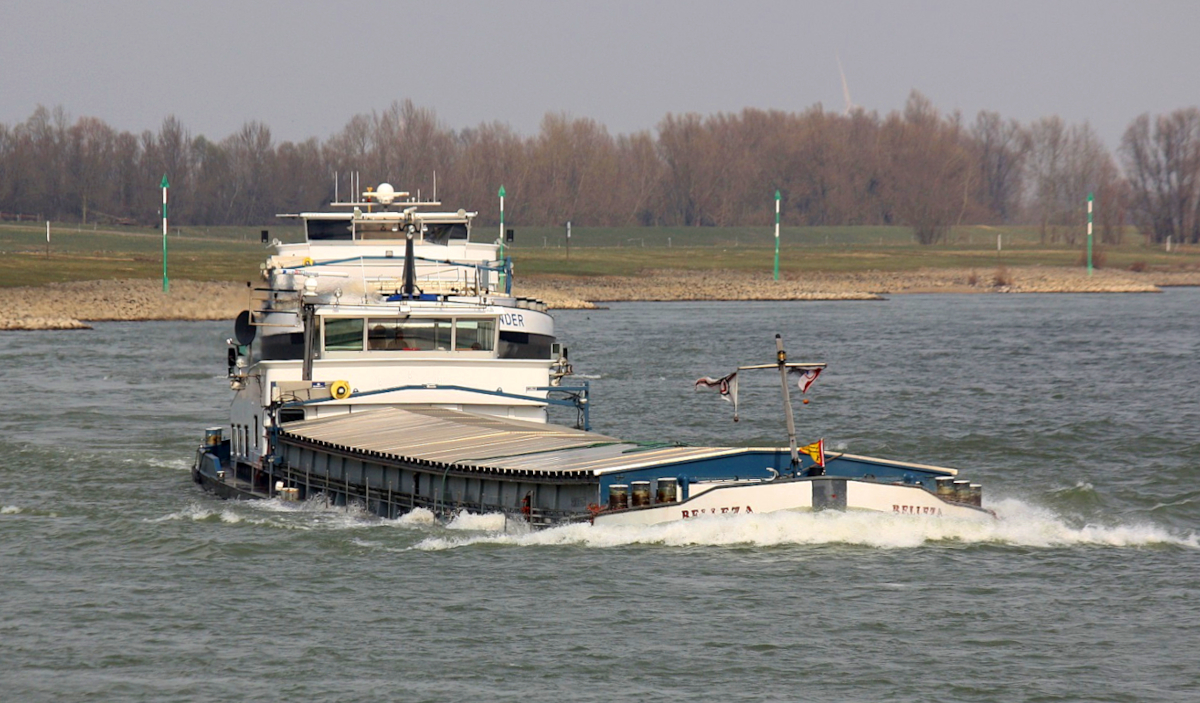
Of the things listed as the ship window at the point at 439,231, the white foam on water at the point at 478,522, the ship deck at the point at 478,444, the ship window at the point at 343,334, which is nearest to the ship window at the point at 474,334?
the ship deck at the point at 478,444

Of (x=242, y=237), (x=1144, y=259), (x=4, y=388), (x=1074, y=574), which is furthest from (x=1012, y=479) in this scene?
(x=242, y=237)

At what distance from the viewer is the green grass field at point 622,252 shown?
107562 mm

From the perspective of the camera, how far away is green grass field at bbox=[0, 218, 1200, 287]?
107562 mm

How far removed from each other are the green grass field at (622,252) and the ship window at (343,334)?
68179 mm

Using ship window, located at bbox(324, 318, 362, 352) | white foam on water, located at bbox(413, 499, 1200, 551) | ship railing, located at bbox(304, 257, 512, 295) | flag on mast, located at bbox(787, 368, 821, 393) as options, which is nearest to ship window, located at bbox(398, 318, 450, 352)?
ship window, located at bbox(324, 318, 362, 352)

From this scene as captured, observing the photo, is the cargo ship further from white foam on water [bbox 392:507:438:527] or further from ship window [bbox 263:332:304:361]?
white foam on water [bbox 392:507:438:527]

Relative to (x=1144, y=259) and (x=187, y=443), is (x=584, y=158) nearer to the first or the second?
(x=1144, y=259)

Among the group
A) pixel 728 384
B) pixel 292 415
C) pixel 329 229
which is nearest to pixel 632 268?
pixel 329 229

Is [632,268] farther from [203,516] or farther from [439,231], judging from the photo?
[203,516]

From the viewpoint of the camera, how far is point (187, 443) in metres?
39.1

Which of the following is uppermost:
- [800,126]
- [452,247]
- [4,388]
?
[800,126]

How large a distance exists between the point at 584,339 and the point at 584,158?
111 m

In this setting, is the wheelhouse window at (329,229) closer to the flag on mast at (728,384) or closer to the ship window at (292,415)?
the ship window at (292,415)

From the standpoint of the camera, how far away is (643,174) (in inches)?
7456
